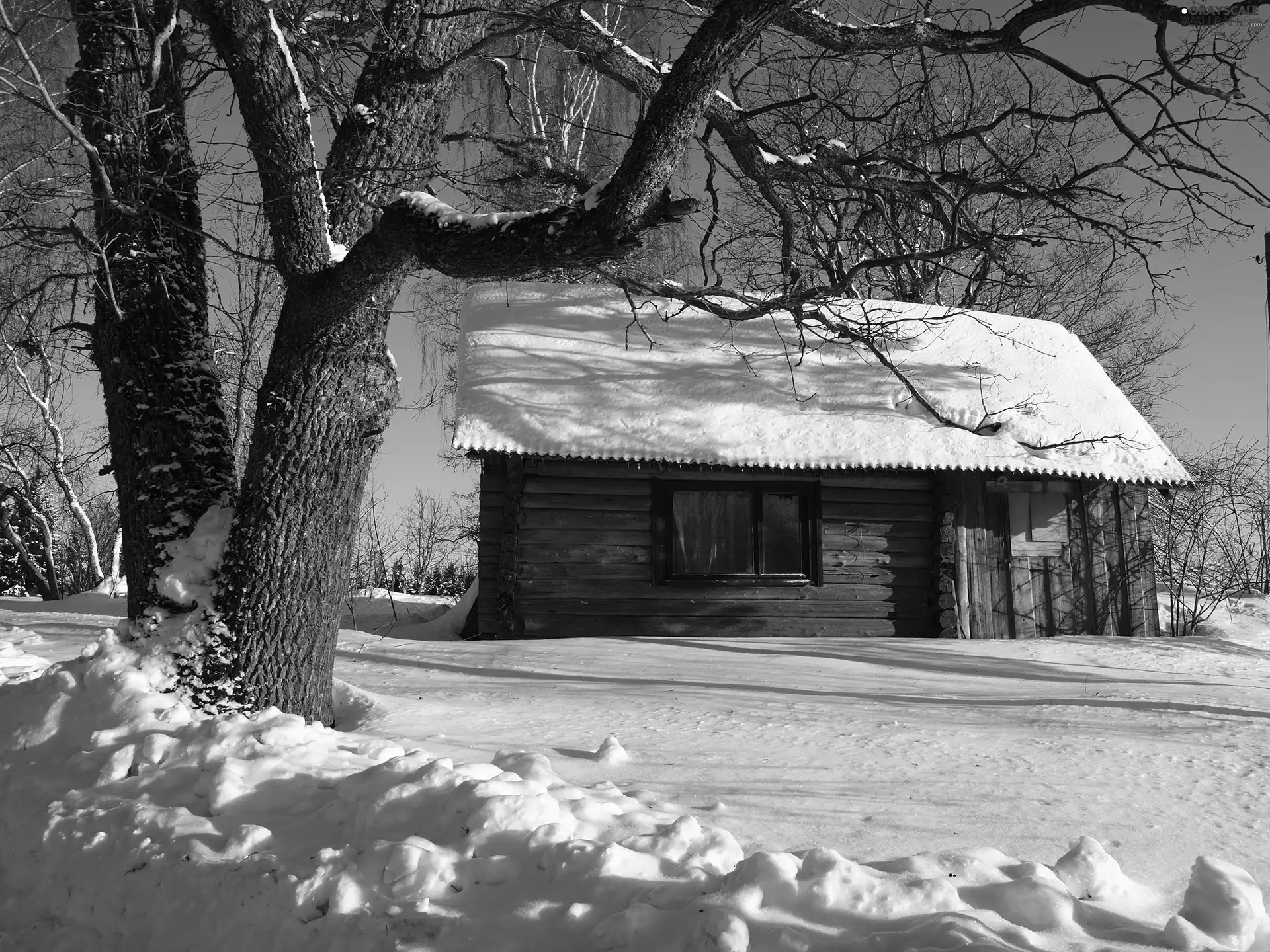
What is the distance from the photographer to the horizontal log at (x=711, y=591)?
454 inches

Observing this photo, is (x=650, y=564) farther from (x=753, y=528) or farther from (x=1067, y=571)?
(x=1067, y=571)

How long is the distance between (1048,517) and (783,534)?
3.86 meters

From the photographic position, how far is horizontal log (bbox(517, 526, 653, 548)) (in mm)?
11555

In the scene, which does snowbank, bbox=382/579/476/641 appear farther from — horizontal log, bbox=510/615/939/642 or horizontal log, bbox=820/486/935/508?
horizontal log, bbox=820/486/935/508

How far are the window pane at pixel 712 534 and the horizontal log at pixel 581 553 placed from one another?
0.54 meters

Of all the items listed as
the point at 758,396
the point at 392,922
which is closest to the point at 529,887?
the point at 392,922

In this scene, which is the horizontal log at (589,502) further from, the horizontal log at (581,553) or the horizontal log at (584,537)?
the horizontal log at (581,553)

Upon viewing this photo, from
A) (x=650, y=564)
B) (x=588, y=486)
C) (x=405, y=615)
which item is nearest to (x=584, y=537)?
(x=588, y=486)

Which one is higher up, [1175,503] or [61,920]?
[1175,503]

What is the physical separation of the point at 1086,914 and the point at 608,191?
11.0 ft

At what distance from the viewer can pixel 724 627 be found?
38.8 feet

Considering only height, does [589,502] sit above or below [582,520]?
above

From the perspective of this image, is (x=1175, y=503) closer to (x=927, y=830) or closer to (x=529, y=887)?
(x=927, y=830)

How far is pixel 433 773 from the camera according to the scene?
357 cm
